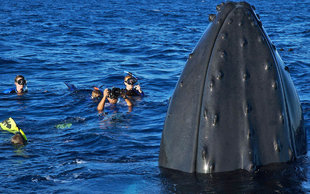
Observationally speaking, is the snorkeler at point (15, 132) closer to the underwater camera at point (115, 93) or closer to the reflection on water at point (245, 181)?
the underwater camera at point (115, 93)

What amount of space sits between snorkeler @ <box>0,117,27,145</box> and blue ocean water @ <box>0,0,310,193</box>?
23 centimetres

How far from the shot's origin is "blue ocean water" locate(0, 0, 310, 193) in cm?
505

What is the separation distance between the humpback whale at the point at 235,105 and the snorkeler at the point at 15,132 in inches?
272

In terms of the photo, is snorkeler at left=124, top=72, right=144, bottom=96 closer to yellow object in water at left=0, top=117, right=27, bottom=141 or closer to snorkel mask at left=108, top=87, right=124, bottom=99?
snorkel mask at left=108, top=87, right=124, bottom=99

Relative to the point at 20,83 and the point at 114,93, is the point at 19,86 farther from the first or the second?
the point at 114,93

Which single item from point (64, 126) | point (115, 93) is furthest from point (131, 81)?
point (64, 126)

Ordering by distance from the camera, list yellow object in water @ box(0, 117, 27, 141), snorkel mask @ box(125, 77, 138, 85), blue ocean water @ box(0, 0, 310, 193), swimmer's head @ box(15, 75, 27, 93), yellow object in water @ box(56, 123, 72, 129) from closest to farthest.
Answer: blue ocean water @ box(0, 0, 310, 193)
yellow object in water @ box(0, 117, 27, 141)
yellow object in water @ box(56, 123, 72, 129)
snorkel mask @ box(125, 77, 138, 85)
swimmer's head @ box(15, 75, 27, 93)

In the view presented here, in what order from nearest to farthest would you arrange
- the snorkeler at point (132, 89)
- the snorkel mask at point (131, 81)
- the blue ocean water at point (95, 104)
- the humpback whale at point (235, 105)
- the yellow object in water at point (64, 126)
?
the humpback whale at point (235, 105) < the blue ocean water at point (95, 104) < the yellow object in water at point (64, 126) < the snorkeler at point (132, 89) < the snorkel mask at point (131, 81)

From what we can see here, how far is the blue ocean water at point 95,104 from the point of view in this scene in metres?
5.05

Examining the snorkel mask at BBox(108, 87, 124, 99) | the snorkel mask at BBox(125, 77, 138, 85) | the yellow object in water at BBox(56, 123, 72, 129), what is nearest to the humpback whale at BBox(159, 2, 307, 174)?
the yellow object in water at BBox(56, 123, 72, 129)

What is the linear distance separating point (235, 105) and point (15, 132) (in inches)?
328

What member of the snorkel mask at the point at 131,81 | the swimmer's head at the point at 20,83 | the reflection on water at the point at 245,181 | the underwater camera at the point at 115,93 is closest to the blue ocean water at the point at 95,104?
the reflection on water at the point at 245,181

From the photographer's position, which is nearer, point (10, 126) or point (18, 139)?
point (18, 139)

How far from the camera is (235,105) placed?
4.39m
